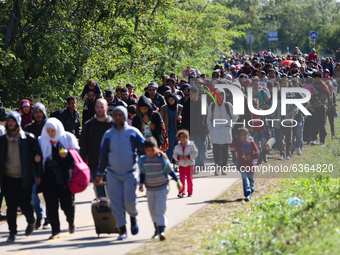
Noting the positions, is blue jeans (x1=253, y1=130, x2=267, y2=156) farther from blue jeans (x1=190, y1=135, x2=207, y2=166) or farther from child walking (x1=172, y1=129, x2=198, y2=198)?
child walking (x1=172, y1=129, x2=198, y2=198)

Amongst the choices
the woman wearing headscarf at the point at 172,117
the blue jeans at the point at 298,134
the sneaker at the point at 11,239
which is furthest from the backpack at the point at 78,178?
the blue jeans at the point at 298,134

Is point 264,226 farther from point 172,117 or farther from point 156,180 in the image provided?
point 172,117

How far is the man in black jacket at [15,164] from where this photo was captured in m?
10.5

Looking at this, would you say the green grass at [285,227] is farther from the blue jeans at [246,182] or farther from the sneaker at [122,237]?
the sneaker at [122,237]

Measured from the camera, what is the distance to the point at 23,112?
1313 centimetres

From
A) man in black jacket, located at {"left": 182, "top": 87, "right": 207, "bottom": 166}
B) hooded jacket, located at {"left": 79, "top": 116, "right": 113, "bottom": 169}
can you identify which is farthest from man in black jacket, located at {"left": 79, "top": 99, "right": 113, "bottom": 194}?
man in black jacket, located at {"left": 182, "top": 87, "right": 207, "bottom": 166}

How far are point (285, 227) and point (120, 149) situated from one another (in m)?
2.42

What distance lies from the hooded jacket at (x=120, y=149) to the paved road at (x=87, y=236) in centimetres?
99

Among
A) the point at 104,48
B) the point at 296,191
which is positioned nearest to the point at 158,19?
the point at 104,48

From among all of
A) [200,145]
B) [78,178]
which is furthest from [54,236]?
[200,145]

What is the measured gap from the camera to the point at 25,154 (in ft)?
34.6

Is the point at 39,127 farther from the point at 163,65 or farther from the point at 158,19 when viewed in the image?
the point at 163,65

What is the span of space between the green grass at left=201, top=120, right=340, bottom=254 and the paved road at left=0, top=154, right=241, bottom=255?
37.2 inches

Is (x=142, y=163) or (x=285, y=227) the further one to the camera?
(x=142, y=163)
